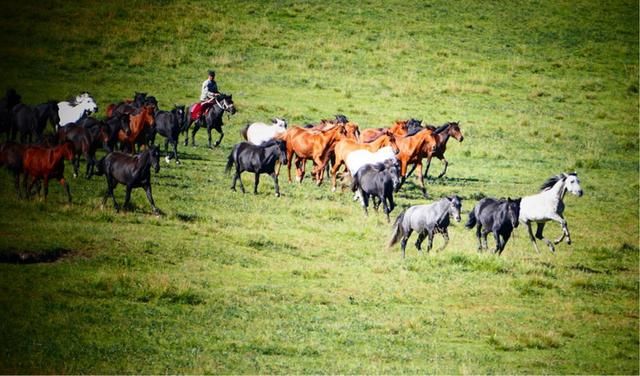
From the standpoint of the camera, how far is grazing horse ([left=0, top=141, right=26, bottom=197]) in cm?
2367

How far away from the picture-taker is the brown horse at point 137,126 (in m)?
29.1

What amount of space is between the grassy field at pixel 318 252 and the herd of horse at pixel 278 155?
655mm

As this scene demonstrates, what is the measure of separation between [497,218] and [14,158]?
1161 cm

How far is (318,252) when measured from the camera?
22.1 m

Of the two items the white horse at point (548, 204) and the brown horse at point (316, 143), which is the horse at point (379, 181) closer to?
the white horse at point (548, 204)

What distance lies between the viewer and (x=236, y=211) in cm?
2491

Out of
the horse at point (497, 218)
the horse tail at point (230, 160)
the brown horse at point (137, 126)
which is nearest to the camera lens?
the horse at point (497, 218)

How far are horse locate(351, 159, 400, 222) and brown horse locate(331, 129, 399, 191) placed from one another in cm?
238

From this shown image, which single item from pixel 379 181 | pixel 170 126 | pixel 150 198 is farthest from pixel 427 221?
pixel 170 126

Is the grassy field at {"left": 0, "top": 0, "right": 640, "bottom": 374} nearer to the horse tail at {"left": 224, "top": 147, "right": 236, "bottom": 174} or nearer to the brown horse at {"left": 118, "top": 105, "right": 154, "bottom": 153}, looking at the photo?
the horse tail at {"left": 224, "top": 147, "right": 236, "bottom": 174}

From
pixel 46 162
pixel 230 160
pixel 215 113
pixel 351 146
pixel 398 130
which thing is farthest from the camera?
Result: pixel 215 113

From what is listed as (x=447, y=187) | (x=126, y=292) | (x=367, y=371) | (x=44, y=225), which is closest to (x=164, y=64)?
(x=447, y=187)

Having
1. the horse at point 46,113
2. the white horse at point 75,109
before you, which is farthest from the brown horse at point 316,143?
the horse at point 46,113

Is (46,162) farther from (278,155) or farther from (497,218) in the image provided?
(497,218)
